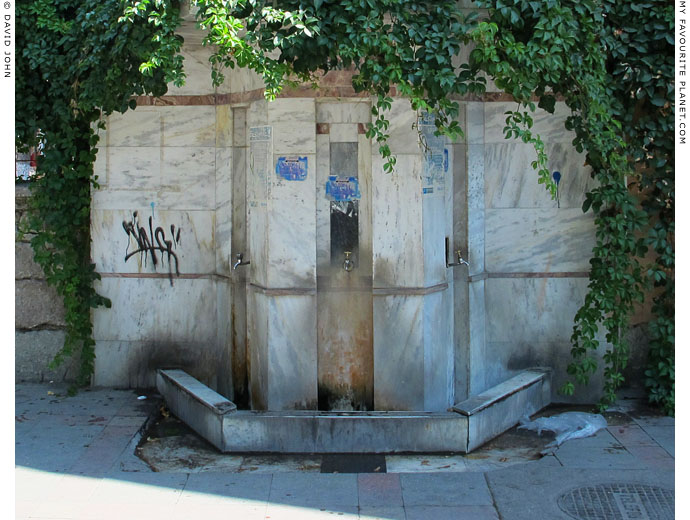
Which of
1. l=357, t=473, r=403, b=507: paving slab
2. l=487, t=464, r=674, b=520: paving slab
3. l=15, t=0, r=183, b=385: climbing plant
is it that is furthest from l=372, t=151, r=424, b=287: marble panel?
l=15, t=0, r=183, b=385: climbing plant

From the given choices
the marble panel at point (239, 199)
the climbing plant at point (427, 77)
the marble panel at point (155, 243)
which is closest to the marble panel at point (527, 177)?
the climbing plant at point (427, 77)

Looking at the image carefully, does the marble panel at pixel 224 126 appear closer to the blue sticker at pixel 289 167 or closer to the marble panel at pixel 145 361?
the blue sticker at pixel 289 167

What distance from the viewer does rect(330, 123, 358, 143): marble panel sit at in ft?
23.5

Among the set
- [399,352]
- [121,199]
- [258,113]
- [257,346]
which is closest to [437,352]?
[399,352]

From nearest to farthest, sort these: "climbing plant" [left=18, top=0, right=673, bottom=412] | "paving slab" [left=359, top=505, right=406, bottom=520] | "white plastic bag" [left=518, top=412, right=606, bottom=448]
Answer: "paving slab" [left=359, top=505, right=406, bottom=520], "climbing plant" [left=18, top=0, right=673, bottom=412], "white plastic bag" [left=518, top=412, right=606, bottom=448]

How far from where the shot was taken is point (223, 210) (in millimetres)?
7965

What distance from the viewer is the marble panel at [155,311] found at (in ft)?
26.8

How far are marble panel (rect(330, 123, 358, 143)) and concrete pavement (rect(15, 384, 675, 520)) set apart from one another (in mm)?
2630

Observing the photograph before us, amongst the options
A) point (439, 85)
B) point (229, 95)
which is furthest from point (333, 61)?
point (229, 95)

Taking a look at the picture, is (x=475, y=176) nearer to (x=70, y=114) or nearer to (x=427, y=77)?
(x=427, y=77)

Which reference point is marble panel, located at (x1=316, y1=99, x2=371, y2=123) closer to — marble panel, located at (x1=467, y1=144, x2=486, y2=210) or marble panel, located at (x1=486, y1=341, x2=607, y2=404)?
marble panel, located at (x1=467, y1=144, x2=486, y2=210)

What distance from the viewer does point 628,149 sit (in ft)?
24.5

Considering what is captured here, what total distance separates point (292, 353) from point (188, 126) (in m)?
2.49

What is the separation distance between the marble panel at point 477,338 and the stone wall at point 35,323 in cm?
388
